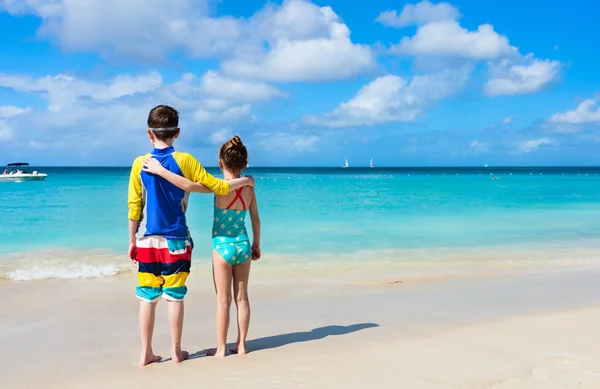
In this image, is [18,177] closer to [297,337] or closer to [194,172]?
[297,337]

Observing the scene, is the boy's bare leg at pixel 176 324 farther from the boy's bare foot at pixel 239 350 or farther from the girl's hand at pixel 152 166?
the girl's hand at pixel 152 166

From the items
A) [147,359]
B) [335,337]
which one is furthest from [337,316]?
[147,359]

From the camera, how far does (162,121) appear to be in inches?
150

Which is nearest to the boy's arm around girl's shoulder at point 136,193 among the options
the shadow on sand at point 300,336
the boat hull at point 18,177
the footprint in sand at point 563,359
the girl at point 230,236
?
the girl at point 230,236

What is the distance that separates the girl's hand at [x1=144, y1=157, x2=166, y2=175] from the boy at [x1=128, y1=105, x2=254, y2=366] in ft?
0.17

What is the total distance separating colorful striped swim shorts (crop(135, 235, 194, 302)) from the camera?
12.6ft

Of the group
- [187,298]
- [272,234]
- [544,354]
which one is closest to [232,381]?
[544,354]

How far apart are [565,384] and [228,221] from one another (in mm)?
2821

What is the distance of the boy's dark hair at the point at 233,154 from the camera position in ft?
13.4

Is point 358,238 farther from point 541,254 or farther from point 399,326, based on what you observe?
point 399,326

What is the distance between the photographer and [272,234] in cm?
1432

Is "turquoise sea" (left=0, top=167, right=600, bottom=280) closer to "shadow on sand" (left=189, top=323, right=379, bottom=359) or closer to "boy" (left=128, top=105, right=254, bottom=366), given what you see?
"shadow on sand" (left=189, top=323, right=379, bottom=359)

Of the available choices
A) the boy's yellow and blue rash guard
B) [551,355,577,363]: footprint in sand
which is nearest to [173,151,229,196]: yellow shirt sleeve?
the boy's yellow and blue rash guard

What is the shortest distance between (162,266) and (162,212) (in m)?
0.42
